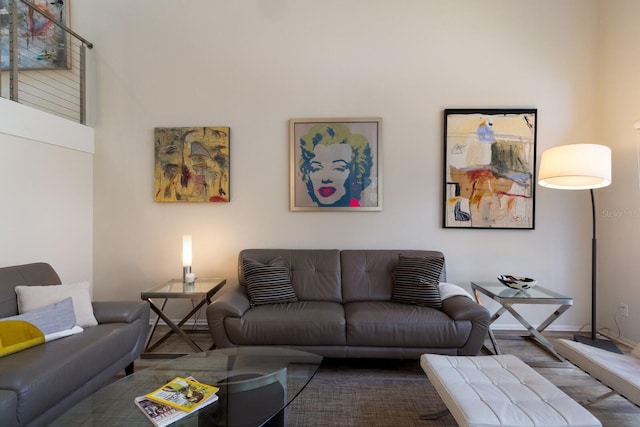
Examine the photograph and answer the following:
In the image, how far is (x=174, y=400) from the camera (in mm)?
1340

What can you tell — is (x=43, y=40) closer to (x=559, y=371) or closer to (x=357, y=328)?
(x=357, y=328)

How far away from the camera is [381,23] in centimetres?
314

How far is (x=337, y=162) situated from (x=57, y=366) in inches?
101

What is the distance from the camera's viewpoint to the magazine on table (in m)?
Result: 1.25

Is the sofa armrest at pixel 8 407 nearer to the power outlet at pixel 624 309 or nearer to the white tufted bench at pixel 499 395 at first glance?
the white tufted bench at pixel 499 395

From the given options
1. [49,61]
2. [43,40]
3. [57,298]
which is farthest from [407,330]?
[43,40]

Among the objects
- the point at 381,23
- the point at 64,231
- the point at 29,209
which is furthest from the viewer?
the point at 381,23

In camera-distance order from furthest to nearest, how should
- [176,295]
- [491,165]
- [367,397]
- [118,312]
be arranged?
[491,165] < [176,295] < [118,312] < [367,397]

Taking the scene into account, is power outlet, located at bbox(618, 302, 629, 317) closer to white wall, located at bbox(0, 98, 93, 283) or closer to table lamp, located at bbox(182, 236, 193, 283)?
table lamp, located at bbox(182, 236, 193, 283)

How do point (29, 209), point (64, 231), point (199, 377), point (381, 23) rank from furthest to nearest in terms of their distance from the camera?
point (381, 23)
point (64, 231)
point (29, 209)
point (199, 377)

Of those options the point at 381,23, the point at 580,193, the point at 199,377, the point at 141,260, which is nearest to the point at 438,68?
the point at 381,23

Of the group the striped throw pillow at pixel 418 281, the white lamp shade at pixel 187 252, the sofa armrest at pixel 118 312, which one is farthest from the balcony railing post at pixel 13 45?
the striped throw pillow at pixel 418 281

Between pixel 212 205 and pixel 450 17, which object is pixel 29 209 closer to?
pixel 212 205

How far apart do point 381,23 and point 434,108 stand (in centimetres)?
103
